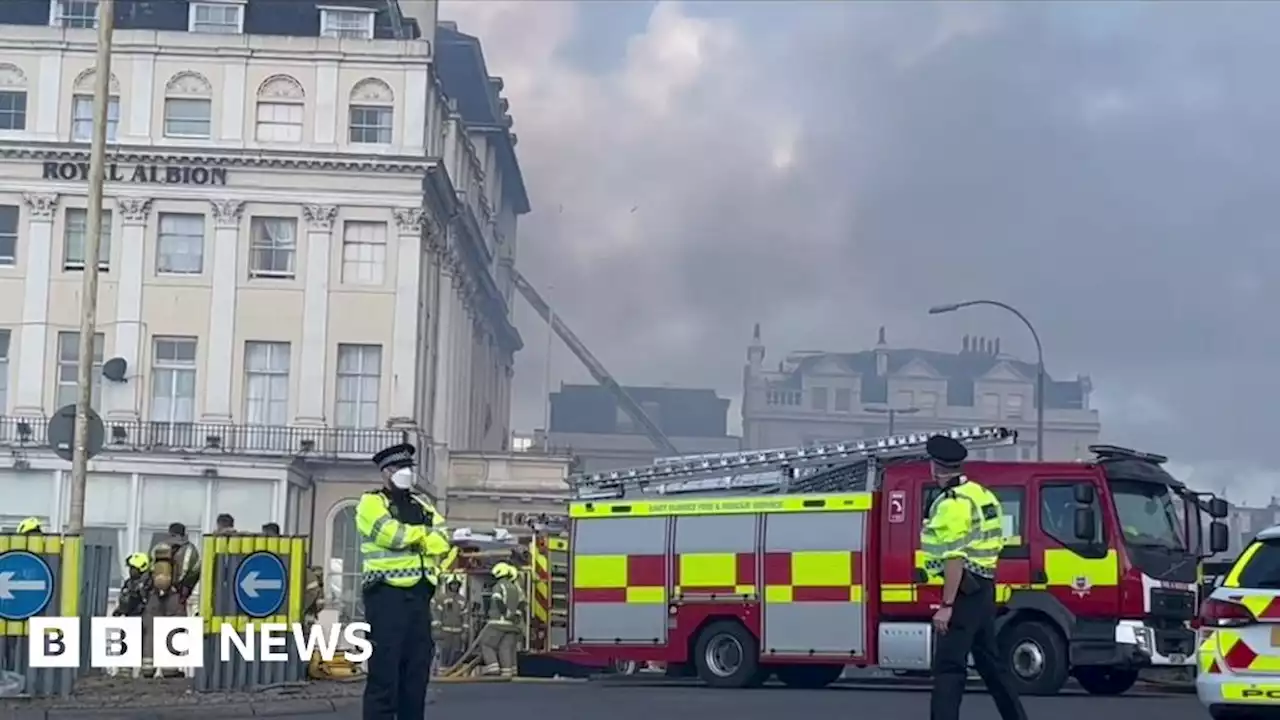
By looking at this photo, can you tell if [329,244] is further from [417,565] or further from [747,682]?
[417,565]

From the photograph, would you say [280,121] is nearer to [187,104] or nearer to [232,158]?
[232,158]

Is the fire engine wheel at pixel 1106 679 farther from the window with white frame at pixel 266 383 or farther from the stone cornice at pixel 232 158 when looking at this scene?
the window with white frame at pixel 266 383

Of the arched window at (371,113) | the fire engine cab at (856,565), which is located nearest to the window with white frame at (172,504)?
the arched window at (371,113)

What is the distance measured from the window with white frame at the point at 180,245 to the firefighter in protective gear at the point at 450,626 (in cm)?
3172

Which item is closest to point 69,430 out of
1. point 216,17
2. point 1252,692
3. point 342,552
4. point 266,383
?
point 1252,692

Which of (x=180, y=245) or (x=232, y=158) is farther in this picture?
(x=180, y=245)

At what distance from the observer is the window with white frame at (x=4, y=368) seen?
57406 millimetres

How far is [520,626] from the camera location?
26531 millimetres

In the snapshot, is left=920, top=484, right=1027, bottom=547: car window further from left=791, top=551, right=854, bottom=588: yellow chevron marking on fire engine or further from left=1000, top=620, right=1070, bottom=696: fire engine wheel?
left=791, top=551, right=854, bottom=588: yellow chevron marking on fire engine

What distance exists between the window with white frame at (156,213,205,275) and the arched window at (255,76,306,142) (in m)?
3.11

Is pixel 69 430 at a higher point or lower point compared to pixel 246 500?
lower

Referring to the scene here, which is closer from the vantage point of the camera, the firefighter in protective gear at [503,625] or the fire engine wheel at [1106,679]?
the fire engine wheel at [1106,679]

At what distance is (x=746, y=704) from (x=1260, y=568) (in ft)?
19.2

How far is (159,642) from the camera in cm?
1855
